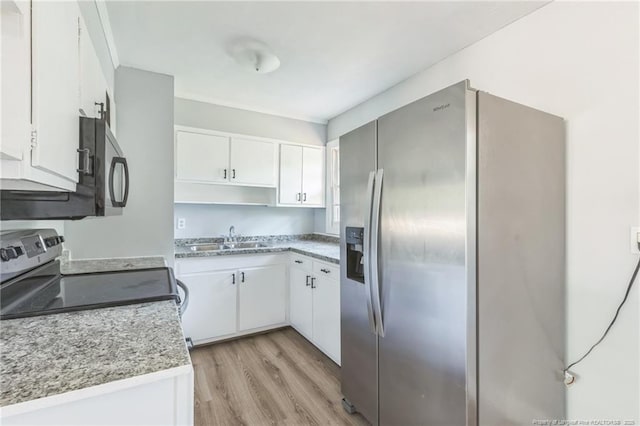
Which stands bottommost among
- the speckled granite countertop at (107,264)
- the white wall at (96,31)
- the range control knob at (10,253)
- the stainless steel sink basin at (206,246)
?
the stainless steel sink basin at (206,246)

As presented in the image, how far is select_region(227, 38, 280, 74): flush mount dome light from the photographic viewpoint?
201 cm

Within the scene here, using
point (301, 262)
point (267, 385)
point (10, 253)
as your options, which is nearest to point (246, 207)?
point (301, 262)

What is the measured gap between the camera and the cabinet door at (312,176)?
3479 millimetres

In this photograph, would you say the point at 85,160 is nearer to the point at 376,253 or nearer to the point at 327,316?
the point at 376,253

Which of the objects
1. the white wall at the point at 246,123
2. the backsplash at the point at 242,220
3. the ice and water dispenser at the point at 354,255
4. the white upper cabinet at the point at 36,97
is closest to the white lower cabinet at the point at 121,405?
the white upper cabinet at the point at 36,97

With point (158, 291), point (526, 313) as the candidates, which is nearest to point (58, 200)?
point (158, 291)

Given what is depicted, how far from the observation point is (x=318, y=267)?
2.59 metres

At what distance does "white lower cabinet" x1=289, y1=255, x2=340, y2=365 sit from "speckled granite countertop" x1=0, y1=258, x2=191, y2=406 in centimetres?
151

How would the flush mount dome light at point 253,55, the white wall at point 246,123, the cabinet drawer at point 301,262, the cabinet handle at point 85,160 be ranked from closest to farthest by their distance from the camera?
the cabinet handle at point 85,160
the flush mount dome light at point 253,55
the cabinet drawer at point 301,262
the white wall at point 246,123

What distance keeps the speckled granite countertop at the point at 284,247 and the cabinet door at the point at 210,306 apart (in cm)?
20

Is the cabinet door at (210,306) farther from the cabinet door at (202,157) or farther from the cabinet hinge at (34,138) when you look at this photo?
the cabinet hinge at (34,138)

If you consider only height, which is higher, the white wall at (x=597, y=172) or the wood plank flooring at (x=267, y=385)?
the white wall at (x=597, y=172)

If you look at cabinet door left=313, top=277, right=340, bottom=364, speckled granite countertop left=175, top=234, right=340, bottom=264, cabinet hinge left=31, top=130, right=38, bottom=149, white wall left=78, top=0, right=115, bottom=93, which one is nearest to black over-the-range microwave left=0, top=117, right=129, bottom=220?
cabinet hinge left=31, top=130, right=38, bottom=149

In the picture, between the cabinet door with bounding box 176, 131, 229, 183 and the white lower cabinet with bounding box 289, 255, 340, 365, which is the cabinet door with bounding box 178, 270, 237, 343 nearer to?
the white lower cabinet with bounding box 289, 255, 340, 365
